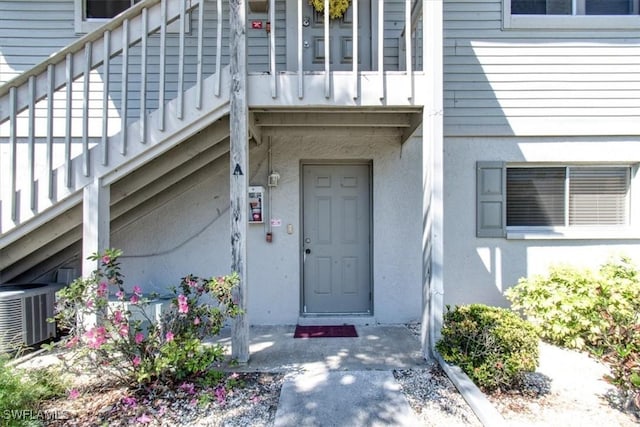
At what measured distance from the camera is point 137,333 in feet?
10.4

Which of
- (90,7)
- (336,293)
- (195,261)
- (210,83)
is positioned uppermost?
(90,7)

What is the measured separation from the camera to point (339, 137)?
5066 mm

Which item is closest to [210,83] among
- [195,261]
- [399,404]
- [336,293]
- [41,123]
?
[195,261]

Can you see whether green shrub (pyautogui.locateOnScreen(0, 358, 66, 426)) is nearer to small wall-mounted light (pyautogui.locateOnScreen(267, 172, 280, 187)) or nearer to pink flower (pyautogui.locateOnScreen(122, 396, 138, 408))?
pink flower (pyautogui.locateOnScreen(122, 396, 138, 408))

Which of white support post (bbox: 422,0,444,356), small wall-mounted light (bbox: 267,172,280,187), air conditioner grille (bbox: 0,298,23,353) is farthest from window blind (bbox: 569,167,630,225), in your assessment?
air conditioner grille (bbox: 0,298,23,353)

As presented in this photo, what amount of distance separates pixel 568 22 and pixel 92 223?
632 centimetres

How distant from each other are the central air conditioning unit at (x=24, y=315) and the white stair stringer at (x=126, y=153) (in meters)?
0.68

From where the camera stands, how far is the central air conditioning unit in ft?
12.8

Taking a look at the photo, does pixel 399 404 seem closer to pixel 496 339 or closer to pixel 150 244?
pixel 496 339

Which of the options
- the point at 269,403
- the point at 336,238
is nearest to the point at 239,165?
the point at 336,238

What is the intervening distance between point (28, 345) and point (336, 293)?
3640mm

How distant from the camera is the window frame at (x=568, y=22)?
495cm

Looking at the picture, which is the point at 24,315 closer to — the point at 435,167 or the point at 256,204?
the point at 256,204

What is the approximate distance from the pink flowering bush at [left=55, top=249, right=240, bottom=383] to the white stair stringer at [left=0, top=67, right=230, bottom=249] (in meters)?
1.00
